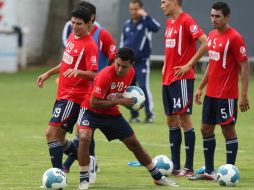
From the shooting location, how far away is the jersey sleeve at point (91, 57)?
11133 millimetres

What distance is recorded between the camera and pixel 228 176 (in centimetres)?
1120

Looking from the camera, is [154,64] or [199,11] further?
[154,64]

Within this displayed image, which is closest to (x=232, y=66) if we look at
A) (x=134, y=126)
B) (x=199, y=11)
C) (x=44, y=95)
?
(x=134, y=126)

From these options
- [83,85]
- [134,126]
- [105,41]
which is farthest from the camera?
[134,126]

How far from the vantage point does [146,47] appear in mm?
19750

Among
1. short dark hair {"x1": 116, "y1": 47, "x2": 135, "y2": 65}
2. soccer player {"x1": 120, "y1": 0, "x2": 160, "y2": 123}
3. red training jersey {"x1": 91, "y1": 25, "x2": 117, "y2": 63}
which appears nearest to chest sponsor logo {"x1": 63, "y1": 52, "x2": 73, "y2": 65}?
short dark hair {"x1": 116, "y1": 47, "x2": 135, "y2": 65}

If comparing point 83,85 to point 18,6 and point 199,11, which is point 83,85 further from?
point 18,6

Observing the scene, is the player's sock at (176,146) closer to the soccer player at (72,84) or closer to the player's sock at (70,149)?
the player's sock at (70,149)

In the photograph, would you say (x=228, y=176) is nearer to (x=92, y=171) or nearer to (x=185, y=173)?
(x=185, y=173)

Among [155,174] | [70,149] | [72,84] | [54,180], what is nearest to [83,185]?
[54,180]

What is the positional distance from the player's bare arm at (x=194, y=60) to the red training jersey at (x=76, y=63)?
1.43 metres

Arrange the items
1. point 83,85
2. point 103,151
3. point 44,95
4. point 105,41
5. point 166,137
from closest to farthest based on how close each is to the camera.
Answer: point 83,85, point 105,41, point 103,151, point 166,137, point 44,95

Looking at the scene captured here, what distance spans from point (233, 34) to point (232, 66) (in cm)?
41

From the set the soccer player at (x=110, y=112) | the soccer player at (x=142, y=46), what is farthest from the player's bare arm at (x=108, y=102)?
the soccer player at (x=142, y=46)
